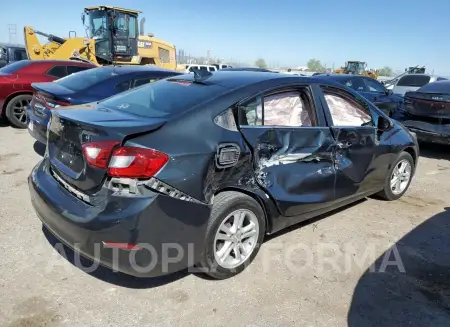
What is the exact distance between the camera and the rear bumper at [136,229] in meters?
2.33

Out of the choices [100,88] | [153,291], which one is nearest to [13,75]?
[100,88]

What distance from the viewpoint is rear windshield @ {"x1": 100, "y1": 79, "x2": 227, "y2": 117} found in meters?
2.82

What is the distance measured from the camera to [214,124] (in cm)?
273

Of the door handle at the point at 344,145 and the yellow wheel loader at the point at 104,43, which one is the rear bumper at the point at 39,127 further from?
the yellow wheel loader at the point at 104,43

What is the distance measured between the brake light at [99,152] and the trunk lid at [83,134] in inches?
1.1

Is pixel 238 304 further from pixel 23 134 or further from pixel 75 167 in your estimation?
pixel 23 134

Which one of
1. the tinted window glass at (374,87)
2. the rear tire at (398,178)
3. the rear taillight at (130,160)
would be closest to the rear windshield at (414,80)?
the tinted window glass at (374,87)

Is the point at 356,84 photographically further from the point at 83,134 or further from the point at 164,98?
the point at 83,134

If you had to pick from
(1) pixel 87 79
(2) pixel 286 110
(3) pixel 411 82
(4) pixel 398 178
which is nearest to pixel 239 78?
(2) pixel 286 110

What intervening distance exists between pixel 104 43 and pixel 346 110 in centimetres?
1271

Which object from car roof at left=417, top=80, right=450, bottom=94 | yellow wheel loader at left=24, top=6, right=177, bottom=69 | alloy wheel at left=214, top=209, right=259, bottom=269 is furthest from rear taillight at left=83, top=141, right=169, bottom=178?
yellow wheel loader at left=24, top=6, right=177, bottom=69

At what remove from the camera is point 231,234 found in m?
2.88

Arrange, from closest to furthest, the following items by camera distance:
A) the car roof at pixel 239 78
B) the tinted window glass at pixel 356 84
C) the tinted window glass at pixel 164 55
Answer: the car roof at pixel 239 78
the tinted window glass at pixel 356 84
the tinted window glass at pixel 164 55

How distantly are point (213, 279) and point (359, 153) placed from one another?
1.99m
